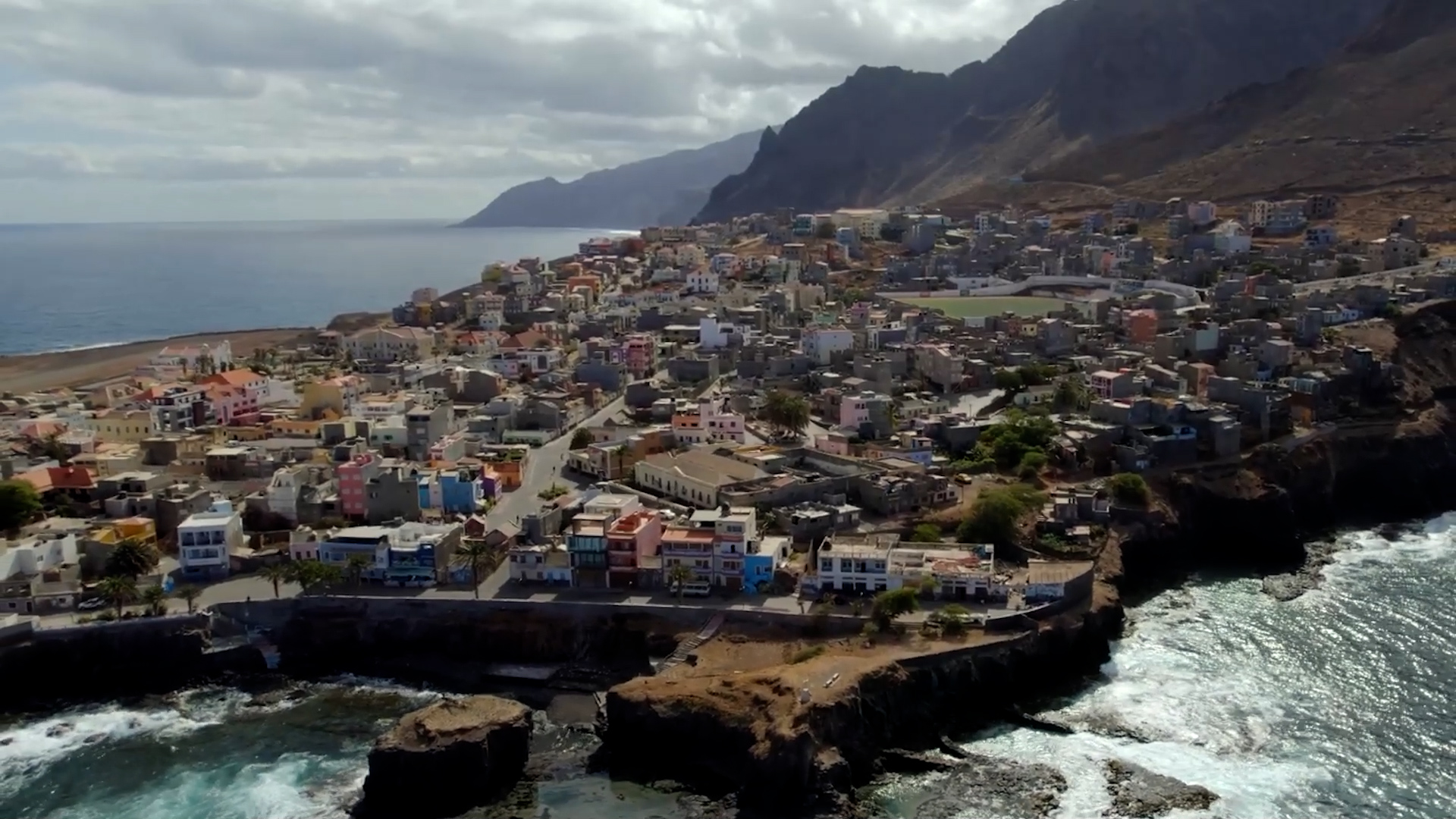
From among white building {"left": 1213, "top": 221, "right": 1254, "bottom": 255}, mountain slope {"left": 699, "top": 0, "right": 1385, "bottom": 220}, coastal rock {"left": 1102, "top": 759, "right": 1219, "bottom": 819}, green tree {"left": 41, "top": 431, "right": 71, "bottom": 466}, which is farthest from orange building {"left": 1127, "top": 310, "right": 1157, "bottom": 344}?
mountain slope {"left": 699, "top": 0, "right": 1385, "bottom": 220}

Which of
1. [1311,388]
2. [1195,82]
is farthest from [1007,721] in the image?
[1195,82]

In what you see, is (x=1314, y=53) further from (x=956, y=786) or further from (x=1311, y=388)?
(x=956, y=786)

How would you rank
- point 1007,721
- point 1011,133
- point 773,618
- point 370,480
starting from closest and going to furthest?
point 1007,721, point 773,618, point 370,480, point 1011,133

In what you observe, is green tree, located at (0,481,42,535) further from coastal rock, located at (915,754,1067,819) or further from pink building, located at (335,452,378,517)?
coastal rock, located at (915,754,1067,819)

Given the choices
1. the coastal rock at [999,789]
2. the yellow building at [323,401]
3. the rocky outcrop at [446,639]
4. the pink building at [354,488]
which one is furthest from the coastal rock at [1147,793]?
A: the yellow building at [323,401]

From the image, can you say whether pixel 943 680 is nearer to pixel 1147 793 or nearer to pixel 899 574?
pixel 899 574
